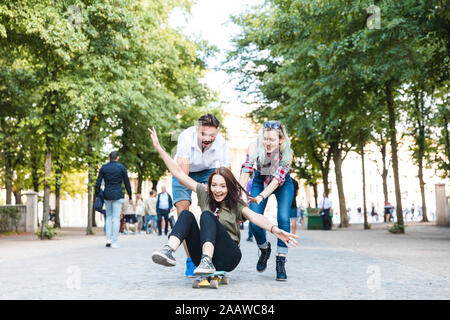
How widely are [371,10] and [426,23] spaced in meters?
1.69

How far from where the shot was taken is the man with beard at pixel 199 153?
637 cm

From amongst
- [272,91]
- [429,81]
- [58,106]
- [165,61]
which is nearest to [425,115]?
[272,91]

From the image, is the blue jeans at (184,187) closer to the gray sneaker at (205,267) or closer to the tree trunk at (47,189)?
the gray sneaker at (205,267)

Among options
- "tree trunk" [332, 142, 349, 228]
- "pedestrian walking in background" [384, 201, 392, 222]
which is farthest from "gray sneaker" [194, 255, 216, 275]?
"pedestrian walking in background" [384, 201, 392, 222]

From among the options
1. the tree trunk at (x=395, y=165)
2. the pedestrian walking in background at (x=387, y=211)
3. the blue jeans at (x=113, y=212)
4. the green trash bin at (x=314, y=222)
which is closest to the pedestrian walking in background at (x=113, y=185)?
the blue jeans at (x=113, y=212)

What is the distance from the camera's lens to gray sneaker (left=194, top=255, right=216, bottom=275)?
5328 millimetres

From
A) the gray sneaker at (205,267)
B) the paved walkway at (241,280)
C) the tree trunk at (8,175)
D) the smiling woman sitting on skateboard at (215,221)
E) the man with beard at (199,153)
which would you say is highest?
the tree trunk at (8,175)

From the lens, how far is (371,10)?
51.0 feet

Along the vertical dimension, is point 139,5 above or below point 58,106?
above

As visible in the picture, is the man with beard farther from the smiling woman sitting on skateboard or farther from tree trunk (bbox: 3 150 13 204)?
tree trunk (bbox: 3 150 13 204)

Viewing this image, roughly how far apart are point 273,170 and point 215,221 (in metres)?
1.27

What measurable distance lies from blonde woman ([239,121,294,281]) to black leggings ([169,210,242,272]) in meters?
0.91

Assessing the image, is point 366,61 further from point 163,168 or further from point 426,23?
point 163,168
